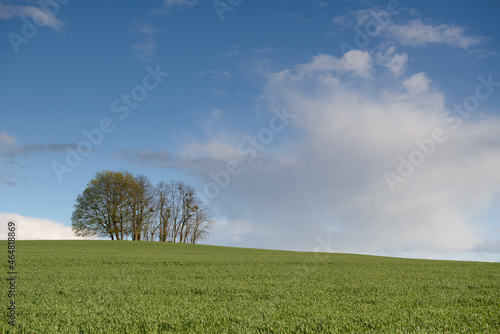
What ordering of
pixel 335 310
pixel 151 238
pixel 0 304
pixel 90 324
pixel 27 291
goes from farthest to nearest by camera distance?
pixel 151 238 < pixel 27 291 < pixel 0 304 < pixel 335 310 < pixel 90 324

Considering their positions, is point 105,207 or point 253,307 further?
point 105,207

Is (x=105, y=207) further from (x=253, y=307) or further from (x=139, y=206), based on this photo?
(x=253, y=307)

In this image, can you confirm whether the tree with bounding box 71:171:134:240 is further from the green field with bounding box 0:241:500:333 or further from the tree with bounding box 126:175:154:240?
the green field with bounding box 0:241:500:333

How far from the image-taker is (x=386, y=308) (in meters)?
6.24

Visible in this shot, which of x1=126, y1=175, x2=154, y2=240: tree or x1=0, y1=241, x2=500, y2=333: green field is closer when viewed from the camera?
x1=0, y1=241, x2=500, y2=333: green field

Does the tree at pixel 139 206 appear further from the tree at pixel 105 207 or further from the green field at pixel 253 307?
the green field at pixel 253 307

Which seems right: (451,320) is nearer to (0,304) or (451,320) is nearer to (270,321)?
(270,321)

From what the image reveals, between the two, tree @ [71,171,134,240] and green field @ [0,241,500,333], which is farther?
tree @ [71,171,134,240]

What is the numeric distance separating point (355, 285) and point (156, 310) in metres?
5.16

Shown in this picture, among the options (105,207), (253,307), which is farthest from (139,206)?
(253,307)

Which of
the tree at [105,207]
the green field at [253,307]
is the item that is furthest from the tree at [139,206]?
the green field at [253,307]

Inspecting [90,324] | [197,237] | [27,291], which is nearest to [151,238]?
[197,237]

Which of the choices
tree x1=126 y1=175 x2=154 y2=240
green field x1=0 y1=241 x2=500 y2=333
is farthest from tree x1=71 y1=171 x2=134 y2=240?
green field x1=0 y1=241 x2=500 y2=333

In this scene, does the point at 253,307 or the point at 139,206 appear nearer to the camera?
the point at 253,307
